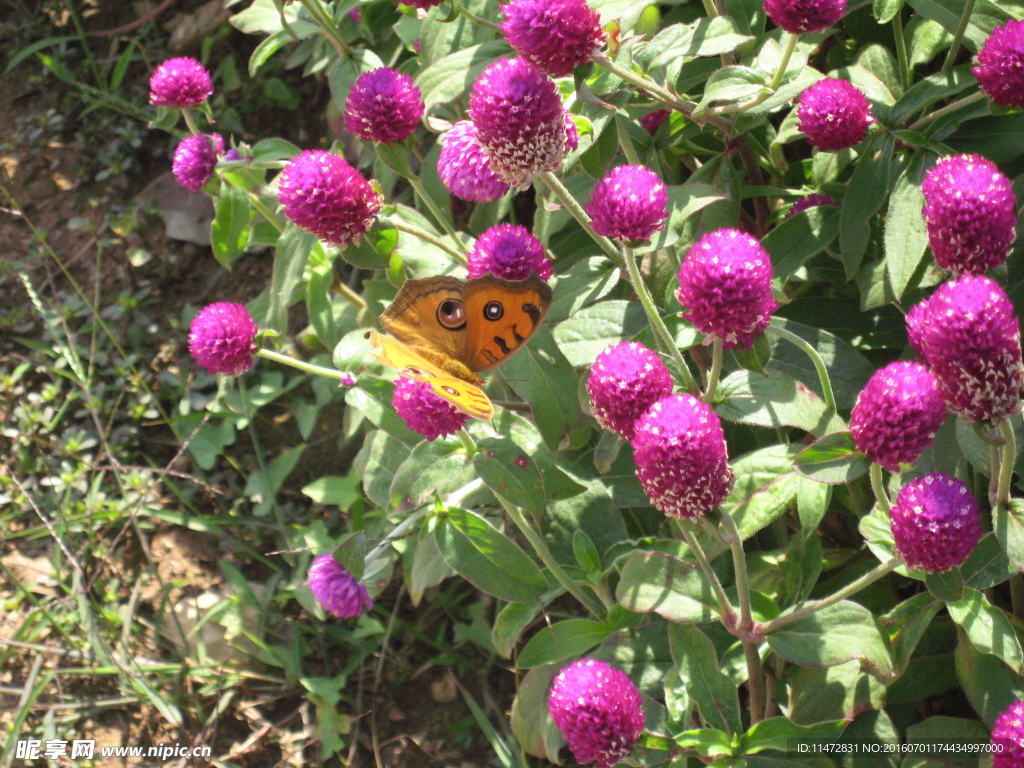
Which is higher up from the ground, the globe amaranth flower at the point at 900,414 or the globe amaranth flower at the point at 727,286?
the globe amaranth flower at the point at 727,286

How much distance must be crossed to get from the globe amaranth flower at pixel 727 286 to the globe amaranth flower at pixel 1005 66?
63cm

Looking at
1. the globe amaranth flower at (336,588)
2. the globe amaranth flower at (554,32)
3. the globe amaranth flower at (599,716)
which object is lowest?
the globe amaranth flower at (336,588)

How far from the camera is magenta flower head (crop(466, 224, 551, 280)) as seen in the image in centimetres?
178

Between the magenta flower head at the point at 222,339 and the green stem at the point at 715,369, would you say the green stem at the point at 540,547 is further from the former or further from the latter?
the magenta flower head at the point at 222,339

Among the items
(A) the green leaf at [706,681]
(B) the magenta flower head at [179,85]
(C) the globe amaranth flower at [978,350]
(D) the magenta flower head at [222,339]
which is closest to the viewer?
(C) the globe amaranth flower at [978,350]

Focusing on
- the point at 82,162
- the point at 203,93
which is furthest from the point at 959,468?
the point at 82,162

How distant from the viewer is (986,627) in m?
1.63

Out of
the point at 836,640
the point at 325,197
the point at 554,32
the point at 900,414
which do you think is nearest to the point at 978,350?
the point at 900,414

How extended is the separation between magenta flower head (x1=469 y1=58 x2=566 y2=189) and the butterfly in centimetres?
22

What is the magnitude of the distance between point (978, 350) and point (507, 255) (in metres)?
0.88

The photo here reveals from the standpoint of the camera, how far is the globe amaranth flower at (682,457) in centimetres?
145

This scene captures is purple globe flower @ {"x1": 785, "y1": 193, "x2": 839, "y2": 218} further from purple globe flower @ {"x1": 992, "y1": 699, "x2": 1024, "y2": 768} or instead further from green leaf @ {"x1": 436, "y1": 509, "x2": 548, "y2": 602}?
purple globe flower @ {"x1": 992, "y1": 699, "x2": 1024, "y2": 768}

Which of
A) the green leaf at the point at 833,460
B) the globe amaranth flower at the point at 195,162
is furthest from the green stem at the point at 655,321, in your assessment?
the globe amaranth flower at the point at 195,162

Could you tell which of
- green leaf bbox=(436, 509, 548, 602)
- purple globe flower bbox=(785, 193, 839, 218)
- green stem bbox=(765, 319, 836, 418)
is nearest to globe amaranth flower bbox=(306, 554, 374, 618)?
green leaf bbox=(436, 509, 548, 602)
